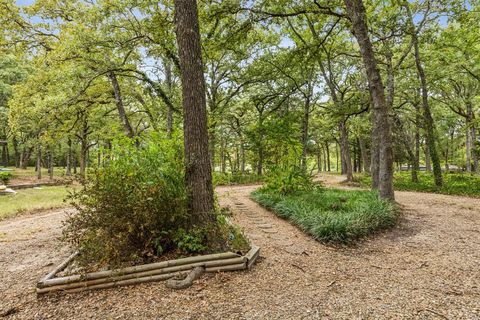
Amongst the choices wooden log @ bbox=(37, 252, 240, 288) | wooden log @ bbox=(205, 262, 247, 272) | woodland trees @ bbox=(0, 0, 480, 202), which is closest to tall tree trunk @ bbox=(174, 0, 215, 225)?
woodland trees @ bbox=(0, 0, 480, 202)

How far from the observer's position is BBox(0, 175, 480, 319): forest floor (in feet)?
7.93

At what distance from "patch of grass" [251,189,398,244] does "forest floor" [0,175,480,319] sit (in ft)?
0.73

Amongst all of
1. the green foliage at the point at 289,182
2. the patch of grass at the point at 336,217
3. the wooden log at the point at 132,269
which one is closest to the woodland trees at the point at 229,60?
the green foliage at the point at 289,182

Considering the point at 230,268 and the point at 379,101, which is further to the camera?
the point at 379,101

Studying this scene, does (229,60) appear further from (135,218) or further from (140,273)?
(140,273)

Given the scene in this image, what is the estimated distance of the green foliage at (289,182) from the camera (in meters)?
8.63

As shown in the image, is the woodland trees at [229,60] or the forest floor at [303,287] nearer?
the forest floor at [303,287]

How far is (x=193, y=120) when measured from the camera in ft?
11.9

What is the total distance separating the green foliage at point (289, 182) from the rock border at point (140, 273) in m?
5.47

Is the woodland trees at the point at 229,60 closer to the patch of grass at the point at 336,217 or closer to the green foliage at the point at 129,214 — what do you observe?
the green foliage at the point at 129,214

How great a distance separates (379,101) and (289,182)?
3529mm

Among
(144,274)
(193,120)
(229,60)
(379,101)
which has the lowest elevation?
(144,274)

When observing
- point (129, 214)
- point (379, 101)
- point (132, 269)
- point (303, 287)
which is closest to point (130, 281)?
point (132, 269)

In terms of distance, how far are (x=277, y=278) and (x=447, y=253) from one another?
2874 millimetres
